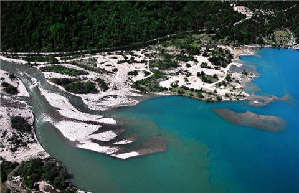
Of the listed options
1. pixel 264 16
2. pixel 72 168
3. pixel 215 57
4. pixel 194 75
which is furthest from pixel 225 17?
pixel 72 168

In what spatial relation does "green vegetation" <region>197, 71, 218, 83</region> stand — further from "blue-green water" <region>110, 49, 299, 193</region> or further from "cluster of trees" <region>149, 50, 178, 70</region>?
"blue-green water" <region>110, 49, 299, 193</region>

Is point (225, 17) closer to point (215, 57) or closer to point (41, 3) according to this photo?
point (215, 57)

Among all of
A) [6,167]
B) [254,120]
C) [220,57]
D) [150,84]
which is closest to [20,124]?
[6,167]

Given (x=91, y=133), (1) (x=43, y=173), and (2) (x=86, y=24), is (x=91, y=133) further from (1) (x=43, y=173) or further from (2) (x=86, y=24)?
(2) (x=86, y=24)

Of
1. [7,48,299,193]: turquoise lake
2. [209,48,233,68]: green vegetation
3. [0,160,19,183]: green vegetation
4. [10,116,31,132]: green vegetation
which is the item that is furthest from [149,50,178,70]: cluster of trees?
[0,160,19,183]: green vegetation

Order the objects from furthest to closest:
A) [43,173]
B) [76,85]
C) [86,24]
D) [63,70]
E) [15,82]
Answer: [86,24], [63,70], [15,82], [76,85], [43,173]
